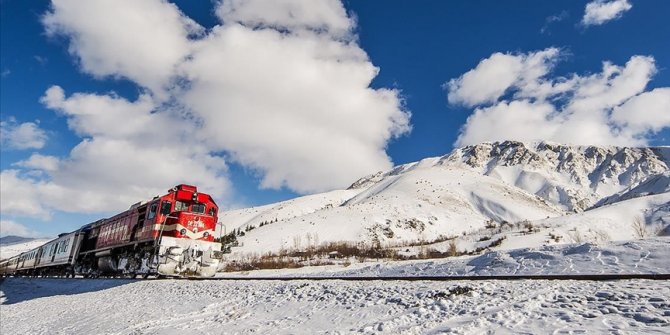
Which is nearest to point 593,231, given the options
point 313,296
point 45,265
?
point 313,296

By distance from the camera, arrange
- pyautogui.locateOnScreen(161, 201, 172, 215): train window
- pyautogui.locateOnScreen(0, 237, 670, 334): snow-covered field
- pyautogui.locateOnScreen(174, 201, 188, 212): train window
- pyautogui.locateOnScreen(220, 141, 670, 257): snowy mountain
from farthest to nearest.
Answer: pyautogui.locateOnScreen(220, 141, 670, 257): snowy mountain < pyautogui.locateOnScreen(174, 201, 188, 212): train window < pyautogui.locateOnScreen(161, 201, 172, 215): train window < pyautogui.locateOnScreen(0, 237, 670, 334): snow-covered field

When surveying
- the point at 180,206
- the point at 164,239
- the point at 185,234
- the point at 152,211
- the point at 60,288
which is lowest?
the point at 60,288

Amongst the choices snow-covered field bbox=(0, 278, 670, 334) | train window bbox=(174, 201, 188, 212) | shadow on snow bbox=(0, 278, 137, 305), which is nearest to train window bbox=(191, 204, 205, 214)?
train window bbox=(174, 201, 188, 212)

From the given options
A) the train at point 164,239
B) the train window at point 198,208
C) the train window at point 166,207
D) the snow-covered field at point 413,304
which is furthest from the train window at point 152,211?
the snow-covered field at point 413,304

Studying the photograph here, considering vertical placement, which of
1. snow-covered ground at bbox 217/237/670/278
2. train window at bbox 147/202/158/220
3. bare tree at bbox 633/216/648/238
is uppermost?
train window at bbox 147/202/158/220

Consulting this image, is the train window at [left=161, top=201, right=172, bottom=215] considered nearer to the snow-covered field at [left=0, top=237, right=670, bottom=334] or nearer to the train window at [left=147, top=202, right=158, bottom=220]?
the train window at [left=147, top=202, right=158, bottom=220]

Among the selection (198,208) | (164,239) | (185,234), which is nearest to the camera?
(164,239)

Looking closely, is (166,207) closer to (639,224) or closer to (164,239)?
A: (164,239)

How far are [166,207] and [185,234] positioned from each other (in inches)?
65.1

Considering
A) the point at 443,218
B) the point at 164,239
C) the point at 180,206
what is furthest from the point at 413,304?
the point at 443,218

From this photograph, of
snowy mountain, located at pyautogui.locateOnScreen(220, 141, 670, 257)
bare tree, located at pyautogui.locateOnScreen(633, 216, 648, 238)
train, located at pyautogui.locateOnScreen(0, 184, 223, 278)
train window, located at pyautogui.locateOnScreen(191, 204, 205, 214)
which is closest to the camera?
train, located at pyautogui.locateOnScreen(0, 184, 223, 278)

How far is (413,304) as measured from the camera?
26.3 ft

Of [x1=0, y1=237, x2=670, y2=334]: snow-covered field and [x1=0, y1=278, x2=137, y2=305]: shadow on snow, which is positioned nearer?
[x1=0, y1=237, x2=670, y2=334]: snow-covered field

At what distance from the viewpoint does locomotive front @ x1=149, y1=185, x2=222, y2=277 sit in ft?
61.1
